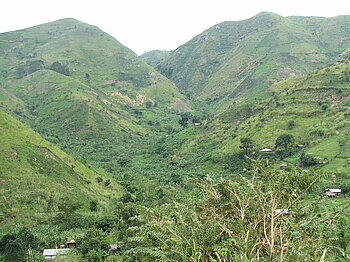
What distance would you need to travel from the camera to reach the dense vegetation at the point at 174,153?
738cm

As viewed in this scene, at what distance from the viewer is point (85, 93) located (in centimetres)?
11356

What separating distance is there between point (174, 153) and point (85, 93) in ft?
180

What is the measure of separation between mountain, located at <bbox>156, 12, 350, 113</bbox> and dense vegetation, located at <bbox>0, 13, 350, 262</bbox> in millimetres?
1062

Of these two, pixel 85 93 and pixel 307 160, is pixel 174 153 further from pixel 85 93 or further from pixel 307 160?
pixel 85 93

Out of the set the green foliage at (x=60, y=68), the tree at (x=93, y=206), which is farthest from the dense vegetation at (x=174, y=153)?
the green foliage at (x=60, y=68)

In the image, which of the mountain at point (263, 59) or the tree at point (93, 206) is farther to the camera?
the mountain at point (263, 59)

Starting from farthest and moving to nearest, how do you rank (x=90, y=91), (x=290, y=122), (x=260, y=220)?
(x=90, y=91) < (x=290, y=122) < (x=260, y=220)

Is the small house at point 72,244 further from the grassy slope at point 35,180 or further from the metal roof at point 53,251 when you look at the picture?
the grassy slope at point 35,180

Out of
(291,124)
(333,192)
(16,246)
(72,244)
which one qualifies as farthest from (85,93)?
(333,192)

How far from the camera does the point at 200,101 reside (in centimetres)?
15538

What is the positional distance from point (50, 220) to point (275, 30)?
568 feet

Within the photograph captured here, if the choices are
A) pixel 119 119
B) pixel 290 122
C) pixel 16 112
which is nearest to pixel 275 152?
pixel 290 122

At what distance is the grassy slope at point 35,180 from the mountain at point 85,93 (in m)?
20.7

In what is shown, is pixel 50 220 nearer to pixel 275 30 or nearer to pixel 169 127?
pixel 169 127
